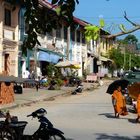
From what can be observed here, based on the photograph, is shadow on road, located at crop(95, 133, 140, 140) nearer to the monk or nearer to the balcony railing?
the monk

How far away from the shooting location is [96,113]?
2072cm

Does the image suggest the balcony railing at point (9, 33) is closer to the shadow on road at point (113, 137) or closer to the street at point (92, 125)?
the street at point (92, 125)

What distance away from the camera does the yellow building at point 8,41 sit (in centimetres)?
3491

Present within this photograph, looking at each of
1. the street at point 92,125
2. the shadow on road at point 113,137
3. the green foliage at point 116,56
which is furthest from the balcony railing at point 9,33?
the green foliage at point 116,56

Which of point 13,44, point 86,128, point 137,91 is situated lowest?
point 86,128

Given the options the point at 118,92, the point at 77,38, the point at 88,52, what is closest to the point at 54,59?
the point at 77,38

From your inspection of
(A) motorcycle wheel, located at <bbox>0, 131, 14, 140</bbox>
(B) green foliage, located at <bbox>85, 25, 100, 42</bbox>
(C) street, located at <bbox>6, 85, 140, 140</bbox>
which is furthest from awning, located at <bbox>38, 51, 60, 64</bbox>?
(B) green foliage, located at <bbox>85, 25, 100, 42</bbox>

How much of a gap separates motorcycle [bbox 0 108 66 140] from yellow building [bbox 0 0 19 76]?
23723 mm

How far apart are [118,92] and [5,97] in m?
7.70

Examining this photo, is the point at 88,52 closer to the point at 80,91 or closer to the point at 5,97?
the point at 80,91

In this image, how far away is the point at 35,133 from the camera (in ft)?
34.5

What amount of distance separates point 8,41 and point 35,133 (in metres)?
25.9

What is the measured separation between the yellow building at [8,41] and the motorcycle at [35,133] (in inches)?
934

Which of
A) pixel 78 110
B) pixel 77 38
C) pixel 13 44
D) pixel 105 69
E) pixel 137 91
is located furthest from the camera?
pixel 105 69
